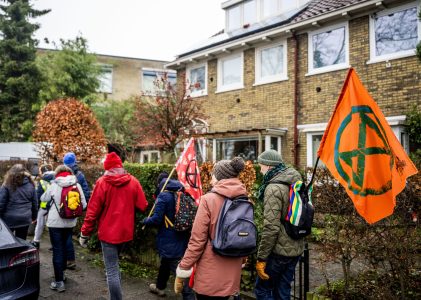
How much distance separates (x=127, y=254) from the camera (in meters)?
7.42

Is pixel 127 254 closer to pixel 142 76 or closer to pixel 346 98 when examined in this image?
pixel 346 98

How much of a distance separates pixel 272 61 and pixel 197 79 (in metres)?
4.16

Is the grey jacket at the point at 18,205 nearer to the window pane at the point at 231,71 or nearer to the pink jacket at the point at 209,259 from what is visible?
the pink jacket at the point at 209,259

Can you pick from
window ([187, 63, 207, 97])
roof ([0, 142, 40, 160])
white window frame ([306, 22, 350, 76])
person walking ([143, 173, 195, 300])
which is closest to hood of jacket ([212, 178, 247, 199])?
person walking ([143, 173, 195, 300])

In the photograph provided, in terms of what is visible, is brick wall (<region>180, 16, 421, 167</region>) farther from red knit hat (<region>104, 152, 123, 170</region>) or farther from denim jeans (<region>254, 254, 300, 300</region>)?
red knit hat (<region>104, 152, 123, 170</region>)

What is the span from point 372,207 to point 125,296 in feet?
12.2

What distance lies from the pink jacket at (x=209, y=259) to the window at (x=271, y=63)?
11251 mm

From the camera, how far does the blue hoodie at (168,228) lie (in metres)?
4.87

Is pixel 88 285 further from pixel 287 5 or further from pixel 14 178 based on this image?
pixel 287 5

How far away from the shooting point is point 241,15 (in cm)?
1780

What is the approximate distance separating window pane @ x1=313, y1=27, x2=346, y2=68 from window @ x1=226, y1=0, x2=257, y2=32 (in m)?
4.85

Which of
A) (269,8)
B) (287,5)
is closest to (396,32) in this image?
(287,5)

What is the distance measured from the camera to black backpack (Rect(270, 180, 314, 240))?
3914mm

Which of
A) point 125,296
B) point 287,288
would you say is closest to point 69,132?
point 125,296
